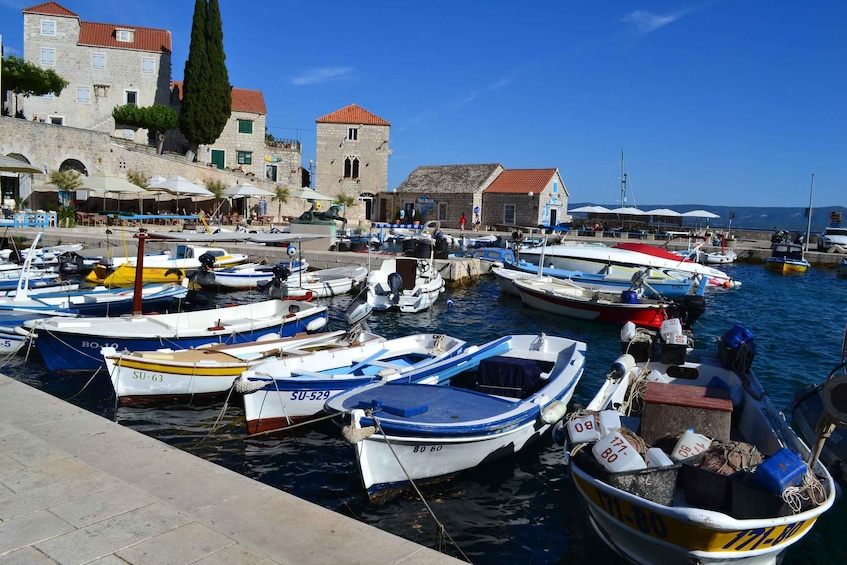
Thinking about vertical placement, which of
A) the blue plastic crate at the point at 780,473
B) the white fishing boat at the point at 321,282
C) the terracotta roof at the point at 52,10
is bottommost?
the white fishing boat at the point at 321,282

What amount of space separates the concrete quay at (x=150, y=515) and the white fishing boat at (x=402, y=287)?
41.1ft

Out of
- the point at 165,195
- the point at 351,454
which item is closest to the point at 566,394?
the point at 351,454

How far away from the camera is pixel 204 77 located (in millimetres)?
44688

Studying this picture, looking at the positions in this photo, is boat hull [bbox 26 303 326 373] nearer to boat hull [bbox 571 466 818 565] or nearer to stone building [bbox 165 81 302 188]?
boat hull [bbox 571 466 818 565]

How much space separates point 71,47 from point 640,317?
145ft

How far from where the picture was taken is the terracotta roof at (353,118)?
50.8 metres

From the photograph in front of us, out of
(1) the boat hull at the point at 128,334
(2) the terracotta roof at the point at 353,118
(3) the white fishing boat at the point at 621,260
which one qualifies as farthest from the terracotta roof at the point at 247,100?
(1) the boat hull at the point at 128,334

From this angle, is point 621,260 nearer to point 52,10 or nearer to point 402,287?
point 402,287

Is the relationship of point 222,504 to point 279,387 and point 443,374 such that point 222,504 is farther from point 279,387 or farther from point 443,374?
point 443,374

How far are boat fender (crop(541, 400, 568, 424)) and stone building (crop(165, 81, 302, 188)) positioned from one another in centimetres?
4259

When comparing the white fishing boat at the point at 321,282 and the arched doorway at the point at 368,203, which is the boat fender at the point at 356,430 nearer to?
the white fishing boat at the point at 321,282

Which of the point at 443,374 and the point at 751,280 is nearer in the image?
the point at 443,374

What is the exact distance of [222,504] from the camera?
504 cm

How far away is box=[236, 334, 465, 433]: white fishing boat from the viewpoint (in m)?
9.06
